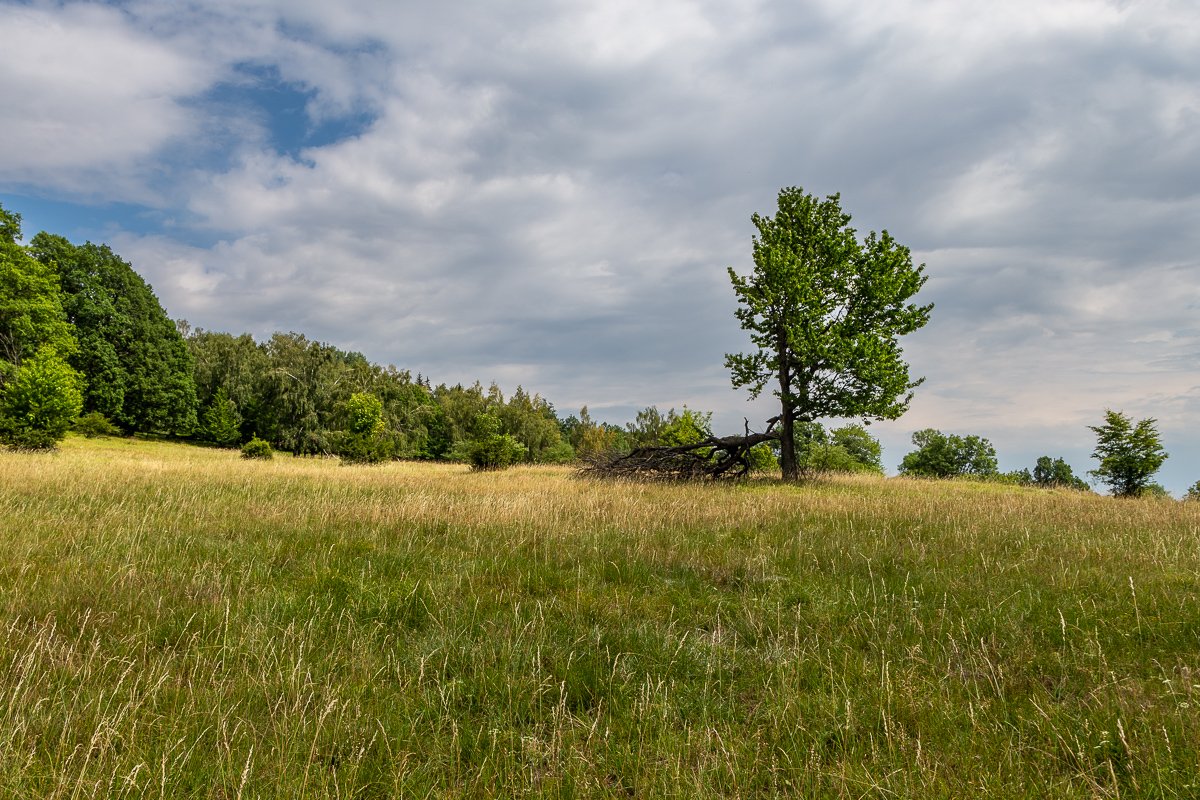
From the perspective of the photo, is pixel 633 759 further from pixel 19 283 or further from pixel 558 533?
pixel 19 283

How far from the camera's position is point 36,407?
98.1 ft

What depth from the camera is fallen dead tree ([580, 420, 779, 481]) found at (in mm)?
22016

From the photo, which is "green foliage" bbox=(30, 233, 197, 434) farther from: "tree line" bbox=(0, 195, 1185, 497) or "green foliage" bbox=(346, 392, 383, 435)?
"green foliage" bbox=(346, 392, 383, 435)

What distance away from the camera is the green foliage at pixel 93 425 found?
41.6 metres

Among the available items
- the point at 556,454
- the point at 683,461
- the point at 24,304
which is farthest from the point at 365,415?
the point at 683,461

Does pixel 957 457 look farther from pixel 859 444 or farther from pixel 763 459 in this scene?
pixel 763 459

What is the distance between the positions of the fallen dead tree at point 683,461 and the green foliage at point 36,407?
30.6 m

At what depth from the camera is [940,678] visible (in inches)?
151

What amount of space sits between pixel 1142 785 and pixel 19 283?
54.6 meters

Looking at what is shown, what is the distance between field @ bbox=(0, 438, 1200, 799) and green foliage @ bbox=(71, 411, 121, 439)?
45.6 m

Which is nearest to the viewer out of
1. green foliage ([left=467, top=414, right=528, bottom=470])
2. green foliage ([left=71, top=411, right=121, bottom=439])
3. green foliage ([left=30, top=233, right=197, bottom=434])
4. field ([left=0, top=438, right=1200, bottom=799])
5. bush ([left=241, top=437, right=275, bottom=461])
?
field ([left=0, top=438, right=1200, bottom=799])

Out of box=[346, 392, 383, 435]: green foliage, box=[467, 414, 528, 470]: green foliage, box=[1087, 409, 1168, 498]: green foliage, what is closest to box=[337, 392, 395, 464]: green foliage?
box=[346, 392, 383, 435]: green foliage

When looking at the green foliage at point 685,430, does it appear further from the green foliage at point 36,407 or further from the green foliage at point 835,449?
the green foliage at point 36,407

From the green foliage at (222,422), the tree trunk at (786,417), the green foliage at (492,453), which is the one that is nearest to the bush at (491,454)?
the green foliage at (492,453)
